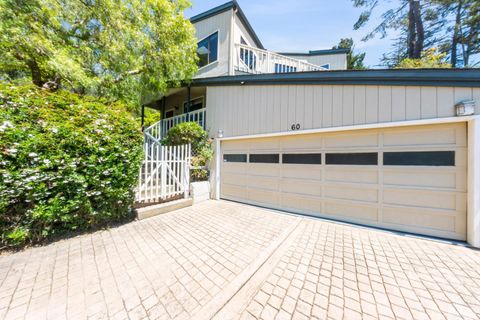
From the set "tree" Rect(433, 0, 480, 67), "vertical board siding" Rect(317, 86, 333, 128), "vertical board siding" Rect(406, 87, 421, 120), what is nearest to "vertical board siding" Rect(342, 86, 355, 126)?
"vertical board siding" Rect(317, 86, 333, 128)

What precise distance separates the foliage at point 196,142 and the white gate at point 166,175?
366 mm

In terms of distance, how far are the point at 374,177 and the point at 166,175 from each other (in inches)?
218

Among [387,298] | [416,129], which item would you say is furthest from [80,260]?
[416,129]

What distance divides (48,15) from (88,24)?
119 centimetres

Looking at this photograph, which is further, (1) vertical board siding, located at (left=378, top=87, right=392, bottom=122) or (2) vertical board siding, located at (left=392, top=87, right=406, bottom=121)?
(1) vertical board siding, located at (left=378, top=87, right=392, bottom=122)

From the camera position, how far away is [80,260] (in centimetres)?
279

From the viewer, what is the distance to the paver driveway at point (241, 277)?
A: 195 centimetres

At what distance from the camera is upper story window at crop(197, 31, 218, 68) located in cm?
948

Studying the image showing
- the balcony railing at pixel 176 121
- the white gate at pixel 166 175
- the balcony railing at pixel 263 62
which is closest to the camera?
the white gate at pixel 166 175

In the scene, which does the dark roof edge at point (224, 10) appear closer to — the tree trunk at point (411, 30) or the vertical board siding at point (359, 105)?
the vertical board siding at point (359, 105)

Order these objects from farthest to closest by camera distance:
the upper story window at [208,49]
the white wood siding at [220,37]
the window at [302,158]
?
the upper story window at [208,49] → the white wood siding at [220,37] → the window at [302,158]

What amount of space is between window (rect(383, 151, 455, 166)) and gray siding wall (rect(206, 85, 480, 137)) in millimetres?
700

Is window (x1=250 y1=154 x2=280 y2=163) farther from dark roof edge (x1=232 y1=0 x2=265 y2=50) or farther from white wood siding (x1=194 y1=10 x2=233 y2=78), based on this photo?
dark roof edge (x1=232 y1=0 x2=265 y2=50)

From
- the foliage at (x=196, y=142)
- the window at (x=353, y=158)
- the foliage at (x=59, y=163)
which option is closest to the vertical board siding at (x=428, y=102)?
the window at (x=353, y=158)
